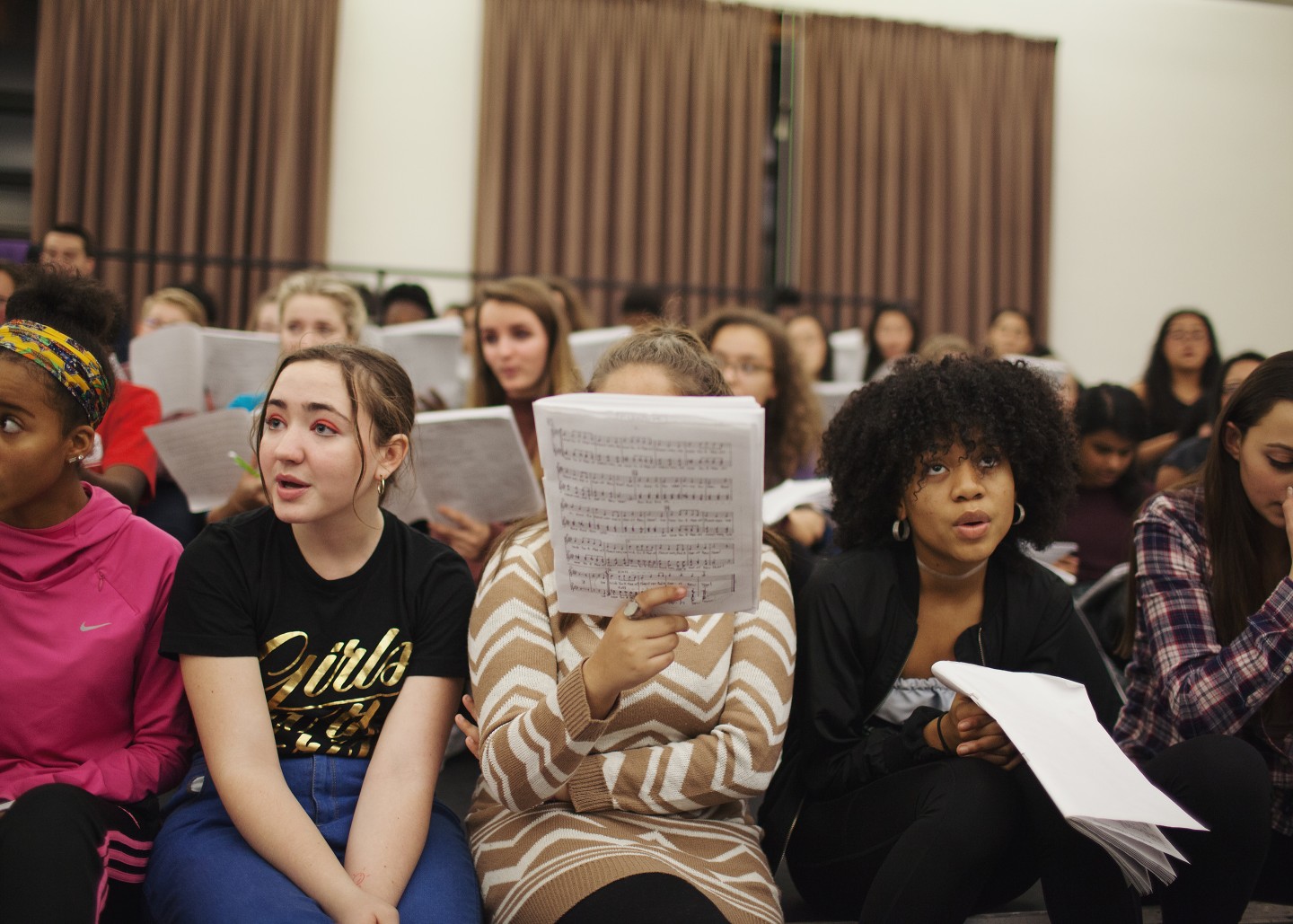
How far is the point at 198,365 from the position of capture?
2.71 meters

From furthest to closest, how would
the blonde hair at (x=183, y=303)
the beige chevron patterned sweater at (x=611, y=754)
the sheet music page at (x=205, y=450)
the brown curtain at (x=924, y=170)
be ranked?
the brown curtain at (x=924, y=170)
the blonde hair at (x=183, y=303)
the sheet music page at (x=205, y=450)
the beige chevron patterned sweater at (x=611, y=754)

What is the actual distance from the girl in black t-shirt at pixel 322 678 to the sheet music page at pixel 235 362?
4.47ft

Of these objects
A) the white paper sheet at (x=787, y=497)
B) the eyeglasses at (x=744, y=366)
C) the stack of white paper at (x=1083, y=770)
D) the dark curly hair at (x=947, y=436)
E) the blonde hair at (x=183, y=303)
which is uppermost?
the blonde hair at (x=183, y=303)

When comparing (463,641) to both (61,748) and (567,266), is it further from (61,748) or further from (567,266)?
(567,266)

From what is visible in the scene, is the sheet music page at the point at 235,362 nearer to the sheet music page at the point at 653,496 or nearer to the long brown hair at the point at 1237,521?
the sheet music page at the point at 653,496

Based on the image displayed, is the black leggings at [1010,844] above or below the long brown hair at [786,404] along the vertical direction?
below

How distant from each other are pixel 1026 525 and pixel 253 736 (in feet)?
3.61

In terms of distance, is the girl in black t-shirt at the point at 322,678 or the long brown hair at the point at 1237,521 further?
the long brown hair at the point at 1237,521

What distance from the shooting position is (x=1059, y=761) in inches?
47.3

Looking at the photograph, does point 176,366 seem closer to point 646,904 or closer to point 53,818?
point 53,818

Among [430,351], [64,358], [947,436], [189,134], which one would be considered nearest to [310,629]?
[64,358]

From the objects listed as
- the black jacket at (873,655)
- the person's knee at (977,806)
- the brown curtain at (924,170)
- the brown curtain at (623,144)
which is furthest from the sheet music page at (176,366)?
the brown curtain at (924,170)

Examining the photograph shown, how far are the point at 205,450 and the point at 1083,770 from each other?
171cm

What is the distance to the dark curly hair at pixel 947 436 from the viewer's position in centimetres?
156
